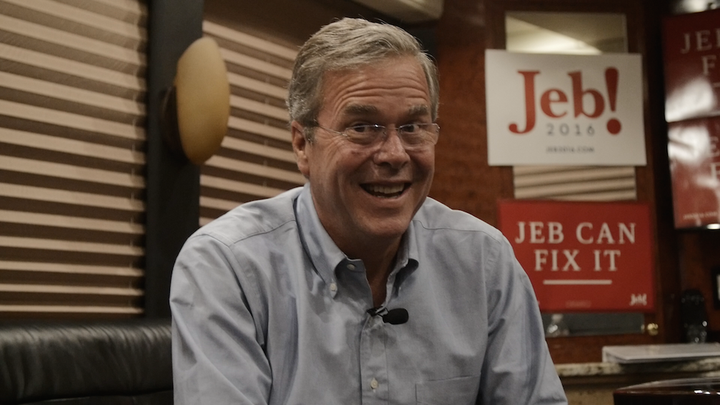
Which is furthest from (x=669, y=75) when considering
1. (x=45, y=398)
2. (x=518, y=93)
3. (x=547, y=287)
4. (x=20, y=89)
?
(x=45, y=398)

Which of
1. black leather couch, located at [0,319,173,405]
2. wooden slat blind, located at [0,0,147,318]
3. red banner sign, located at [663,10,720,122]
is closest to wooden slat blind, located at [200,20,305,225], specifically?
wooden slat blind, located at [0,0,147,318]

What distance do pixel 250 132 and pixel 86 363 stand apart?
4.76 ft

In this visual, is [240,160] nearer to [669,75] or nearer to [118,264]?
[118,264]

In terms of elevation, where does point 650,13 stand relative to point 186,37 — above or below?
above

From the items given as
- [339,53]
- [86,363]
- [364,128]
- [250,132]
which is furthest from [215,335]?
[250,132]

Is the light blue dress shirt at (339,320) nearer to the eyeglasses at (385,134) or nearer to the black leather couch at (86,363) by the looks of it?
the eyeglasses at (385,134)

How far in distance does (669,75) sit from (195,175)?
7.63 feet

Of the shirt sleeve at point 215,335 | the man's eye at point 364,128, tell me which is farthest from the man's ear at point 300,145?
the shirt sleeve at point 215,335

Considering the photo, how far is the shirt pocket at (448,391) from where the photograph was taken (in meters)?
1.53

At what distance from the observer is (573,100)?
366cm

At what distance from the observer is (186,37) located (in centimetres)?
279

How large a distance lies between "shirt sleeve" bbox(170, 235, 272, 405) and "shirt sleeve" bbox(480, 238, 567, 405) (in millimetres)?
485

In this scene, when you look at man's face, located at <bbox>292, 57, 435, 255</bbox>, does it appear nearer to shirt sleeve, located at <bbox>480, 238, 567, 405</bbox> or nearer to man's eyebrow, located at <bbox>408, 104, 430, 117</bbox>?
man's eyebrow, located at <bbox>408, 104, 430, 117</bbox>

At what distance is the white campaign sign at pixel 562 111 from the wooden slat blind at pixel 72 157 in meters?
1.65
